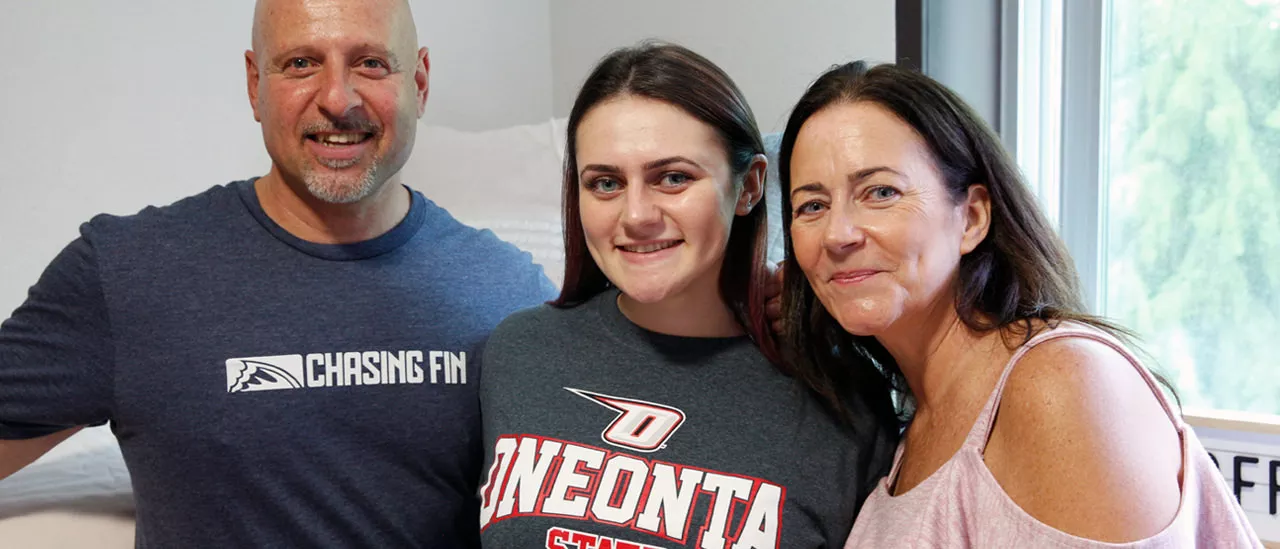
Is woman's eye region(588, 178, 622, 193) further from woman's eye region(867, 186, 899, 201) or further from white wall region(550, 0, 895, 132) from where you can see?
white wall region(550, 0, 895, 132)

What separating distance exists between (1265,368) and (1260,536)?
0.36 m

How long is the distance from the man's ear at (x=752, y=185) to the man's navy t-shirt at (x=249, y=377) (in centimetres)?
48

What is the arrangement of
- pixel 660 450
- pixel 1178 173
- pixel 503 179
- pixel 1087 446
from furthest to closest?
pixel 503 179 < pixel 1178 173 < pixel 660 450 < pixel 1087 446

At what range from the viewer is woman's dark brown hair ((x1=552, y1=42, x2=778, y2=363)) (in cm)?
145

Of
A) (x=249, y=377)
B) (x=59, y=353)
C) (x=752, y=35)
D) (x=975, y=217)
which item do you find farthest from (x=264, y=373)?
(x=752, y=35)

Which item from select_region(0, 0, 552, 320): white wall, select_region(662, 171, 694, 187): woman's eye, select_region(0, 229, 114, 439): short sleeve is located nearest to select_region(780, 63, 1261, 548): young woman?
select_region(662, 171, 694, 187): woman's eye

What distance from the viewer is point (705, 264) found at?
1452 mm

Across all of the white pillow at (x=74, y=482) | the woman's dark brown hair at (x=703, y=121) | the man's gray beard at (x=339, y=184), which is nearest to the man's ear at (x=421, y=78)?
the man's gray beard at (x=339, y=184)

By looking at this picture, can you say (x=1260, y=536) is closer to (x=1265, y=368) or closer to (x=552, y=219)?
(x=1265, y=368)

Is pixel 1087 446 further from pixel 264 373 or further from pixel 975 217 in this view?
pixel 264 373

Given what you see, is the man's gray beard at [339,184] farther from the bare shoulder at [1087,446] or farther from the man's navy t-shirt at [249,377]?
the bare shoulder at [1087,446]

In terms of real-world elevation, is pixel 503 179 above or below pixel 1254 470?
above

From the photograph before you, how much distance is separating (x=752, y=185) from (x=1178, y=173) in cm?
113

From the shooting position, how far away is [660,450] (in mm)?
1402
